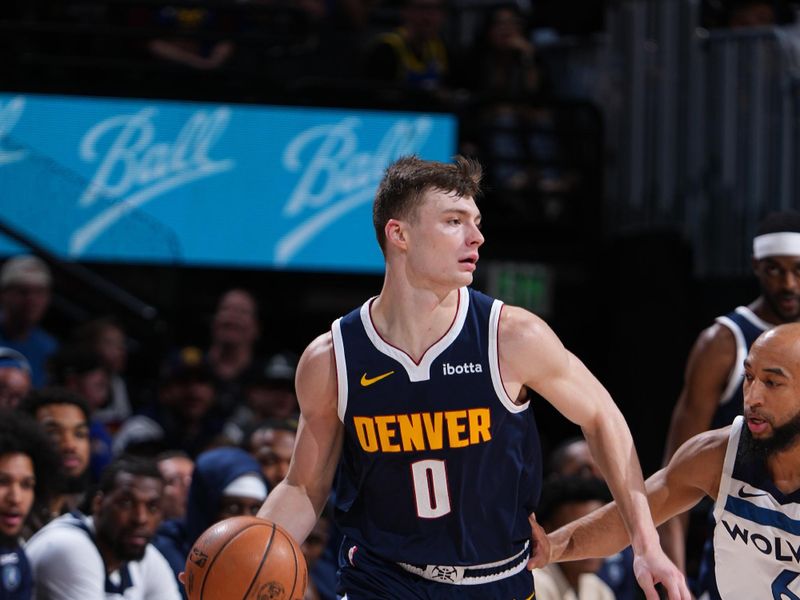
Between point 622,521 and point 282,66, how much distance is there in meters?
7.45

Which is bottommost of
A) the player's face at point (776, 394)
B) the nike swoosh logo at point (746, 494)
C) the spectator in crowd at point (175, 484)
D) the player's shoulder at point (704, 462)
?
the spectator in crowd at point (175, 484)

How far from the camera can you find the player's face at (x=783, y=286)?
6.05 meters

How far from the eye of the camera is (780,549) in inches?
189

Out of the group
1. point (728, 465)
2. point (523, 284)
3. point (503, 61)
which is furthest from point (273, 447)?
point (503, 61)

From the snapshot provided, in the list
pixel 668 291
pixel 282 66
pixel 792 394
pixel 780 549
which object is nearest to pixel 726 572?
pixel 780 549

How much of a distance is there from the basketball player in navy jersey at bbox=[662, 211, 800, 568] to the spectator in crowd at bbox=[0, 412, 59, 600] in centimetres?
278

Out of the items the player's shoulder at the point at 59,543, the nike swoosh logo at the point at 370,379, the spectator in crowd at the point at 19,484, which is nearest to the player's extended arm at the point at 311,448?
the nike swoosh logo at the point at 370,379

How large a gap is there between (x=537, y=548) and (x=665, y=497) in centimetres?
47

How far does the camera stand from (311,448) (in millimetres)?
4984

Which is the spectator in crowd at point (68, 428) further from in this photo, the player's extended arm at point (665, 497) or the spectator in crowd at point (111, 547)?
the player's extended arm at point (665, 497)

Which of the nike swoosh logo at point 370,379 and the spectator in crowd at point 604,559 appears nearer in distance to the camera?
the nike swoosh logo at point 370,379

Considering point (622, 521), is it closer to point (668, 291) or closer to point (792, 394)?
point (792, 394)

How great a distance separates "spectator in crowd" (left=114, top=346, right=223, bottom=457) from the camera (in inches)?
362

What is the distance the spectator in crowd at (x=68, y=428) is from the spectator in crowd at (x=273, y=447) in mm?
899
